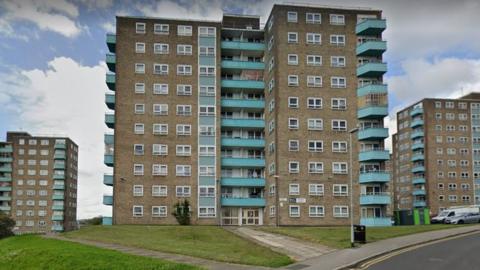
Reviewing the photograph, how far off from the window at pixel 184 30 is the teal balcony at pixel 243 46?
14.6 ft

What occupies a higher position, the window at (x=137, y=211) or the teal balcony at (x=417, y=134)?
the teal balcony at (x=417, y=134)

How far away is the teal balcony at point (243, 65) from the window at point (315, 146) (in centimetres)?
1316

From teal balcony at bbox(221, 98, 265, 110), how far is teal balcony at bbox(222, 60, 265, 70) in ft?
13.8

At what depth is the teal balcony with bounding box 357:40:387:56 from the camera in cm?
6222

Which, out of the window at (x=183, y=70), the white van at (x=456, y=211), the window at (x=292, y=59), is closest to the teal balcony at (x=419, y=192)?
the white van at (x=456, y=211)

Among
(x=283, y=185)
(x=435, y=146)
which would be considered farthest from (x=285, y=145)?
(x=435, y=146)

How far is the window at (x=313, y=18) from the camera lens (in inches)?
2532

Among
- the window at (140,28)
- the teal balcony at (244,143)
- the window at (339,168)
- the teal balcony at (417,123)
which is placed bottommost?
the window at (339,168)

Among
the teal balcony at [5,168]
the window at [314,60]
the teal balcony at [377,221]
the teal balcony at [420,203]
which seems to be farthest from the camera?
the teal balcony at [5,168]

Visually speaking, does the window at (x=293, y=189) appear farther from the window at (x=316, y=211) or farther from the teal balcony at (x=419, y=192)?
the teal balcony at (x=419, y=192)

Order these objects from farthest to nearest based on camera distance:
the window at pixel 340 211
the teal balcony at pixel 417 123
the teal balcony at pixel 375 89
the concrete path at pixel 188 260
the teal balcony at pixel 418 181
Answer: the teal balcony at pixel 417 123, the teal balcony at pixel 418 181, the teal balcony at pixel 375 89, the window at pixel 340 211, the concrete path at pixel 188 260

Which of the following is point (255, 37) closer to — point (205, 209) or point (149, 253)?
point (205, 209)

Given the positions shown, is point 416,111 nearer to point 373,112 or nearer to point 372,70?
point 372,70

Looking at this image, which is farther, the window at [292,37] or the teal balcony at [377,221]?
the window at [292,37]
